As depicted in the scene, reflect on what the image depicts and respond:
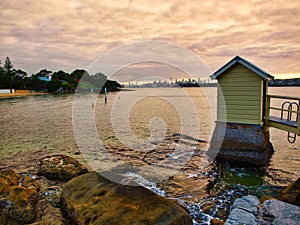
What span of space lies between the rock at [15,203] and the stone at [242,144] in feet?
24.5

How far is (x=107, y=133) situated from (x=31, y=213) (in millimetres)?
11828

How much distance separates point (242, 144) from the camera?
30.7 ft

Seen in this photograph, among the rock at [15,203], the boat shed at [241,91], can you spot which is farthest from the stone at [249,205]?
the rock at [15,203]

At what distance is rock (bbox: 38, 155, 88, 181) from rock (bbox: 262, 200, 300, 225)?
596 cm

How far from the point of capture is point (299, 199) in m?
5.66

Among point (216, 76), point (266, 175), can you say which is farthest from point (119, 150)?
point (266, 175)

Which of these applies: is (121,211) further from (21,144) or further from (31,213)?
(21,144)

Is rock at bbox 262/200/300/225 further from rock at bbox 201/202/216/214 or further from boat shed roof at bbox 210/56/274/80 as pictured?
boat shed roof at bbox 210/56/274/80

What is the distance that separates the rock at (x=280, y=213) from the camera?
4625mm

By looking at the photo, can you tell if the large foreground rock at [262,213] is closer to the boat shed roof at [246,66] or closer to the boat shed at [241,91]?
the boat shed at [241,91]

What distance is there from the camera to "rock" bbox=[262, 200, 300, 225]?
462 centimetres

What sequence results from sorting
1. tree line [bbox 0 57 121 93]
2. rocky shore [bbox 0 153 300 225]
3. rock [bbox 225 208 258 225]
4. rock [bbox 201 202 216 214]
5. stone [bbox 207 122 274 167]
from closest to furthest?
rocky shore [bbox 0 153 300 225] → rock [bbox 225 208 258 225] → rock [bbox 201 202 216 214] → stone [bbox 207 122 274 167] → tree line [bbox 0 57 121 93]

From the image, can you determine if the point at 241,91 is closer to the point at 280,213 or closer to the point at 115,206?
the point at 280,213

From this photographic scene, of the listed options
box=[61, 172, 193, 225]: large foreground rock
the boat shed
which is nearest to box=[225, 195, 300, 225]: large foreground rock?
box=[61, 172, 193, 225]: large foreground rock
